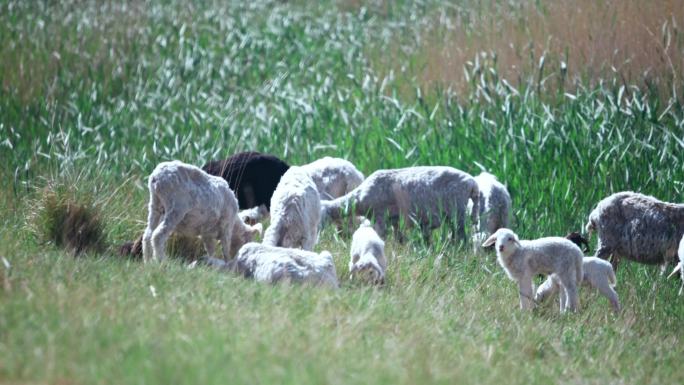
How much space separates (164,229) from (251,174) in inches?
101

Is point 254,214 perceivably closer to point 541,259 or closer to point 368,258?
point 368,258

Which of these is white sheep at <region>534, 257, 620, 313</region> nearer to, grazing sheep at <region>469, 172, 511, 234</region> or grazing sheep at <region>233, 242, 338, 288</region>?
grazing sheep at <region>469, 172, 511, 234</region>

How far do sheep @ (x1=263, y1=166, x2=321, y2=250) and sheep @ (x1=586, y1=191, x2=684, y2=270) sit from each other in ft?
8.25

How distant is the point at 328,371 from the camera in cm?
581

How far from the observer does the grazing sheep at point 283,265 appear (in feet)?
26.2

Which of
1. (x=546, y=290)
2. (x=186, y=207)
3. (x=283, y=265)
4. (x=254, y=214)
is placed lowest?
(x=254, y=214)

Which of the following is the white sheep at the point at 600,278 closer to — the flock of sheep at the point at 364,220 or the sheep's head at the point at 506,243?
the flock of sheep at the point at 364,220

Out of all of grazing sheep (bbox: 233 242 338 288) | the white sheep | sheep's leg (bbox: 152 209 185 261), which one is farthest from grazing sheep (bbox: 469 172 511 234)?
sheep's leg (bbox: 152 209 185 261)

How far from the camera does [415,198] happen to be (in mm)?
10125

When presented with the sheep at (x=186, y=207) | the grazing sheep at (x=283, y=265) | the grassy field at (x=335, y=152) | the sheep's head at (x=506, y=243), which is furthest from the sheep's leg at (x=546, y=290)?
the sheep at (x=186, y=207)

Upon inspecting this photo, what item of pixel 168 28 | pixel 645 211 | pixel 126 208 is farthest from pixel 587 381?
pixel 168 28

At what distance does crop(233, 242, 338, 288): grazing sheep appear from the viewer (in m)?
7.98

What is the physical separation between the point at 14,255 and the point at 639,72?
29.2 feet

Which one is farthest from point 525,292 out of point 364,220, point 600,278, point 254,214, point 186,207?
point 254,214
